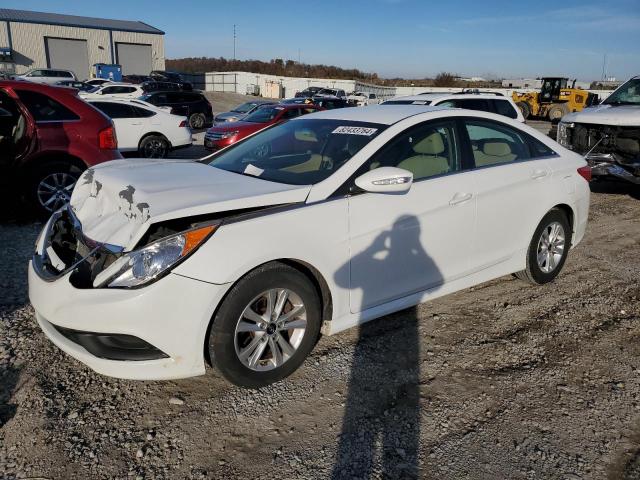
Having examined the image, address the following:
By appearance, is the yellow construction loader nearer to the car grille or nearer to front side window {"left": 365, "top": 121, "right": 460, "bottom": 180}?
front side window {"left": 365, "top": 121, "right": 460, "bottom": 180}

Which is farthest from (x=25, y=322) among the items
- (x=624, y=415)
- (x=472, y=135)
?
(x=624, y=415)

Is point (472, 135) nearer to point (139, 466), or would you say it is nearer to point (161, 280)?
point (161, 280)

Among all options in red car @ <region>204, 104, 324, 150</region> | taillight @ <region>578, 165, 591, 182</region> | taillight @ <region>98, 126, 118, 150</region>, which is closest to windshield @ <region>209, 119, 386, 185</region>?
taillight @ <region>578, 165, 591, 182</region>

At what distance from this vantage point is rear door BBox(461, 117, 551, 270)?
402cm

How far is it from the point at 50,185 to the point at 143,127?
595cm

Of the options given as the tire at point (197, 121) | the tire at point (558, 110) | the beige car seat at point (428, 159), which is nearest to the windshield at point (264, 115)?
the tire at point (197, 121)

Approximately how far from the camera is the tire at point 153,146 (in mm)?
12039

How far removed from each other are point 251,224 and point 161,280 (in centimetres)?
56

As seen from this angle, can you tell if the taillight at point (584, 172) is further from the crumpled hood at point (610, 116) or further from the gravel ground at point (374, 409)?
the crumpled hood at point (610, 116)

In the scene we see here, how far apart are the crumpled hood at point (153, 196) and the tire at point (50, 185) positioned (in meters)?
3.02

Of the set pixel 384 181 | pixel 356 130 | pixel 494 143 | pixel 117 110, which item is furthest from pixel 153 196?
pixel 117 110

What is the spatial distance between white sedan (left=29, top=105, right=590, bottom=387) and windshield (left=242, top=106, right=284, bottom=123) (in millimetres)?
10145

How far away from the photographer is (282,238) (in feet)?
9.57

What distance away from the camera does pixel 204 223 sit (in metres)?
2.79
